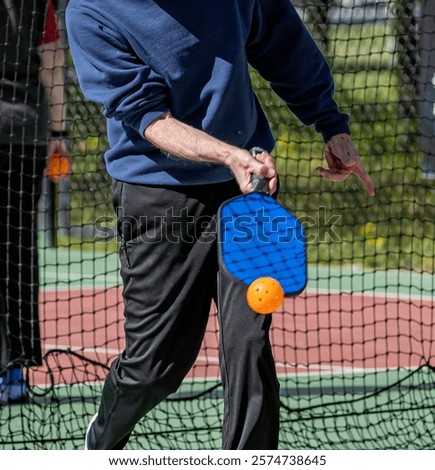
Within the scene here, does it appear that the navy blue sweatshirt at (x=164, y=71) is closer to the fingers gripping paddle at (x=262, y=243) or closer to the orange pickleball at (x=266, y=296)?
the fingers gripping paddle at (x=262, y=243)

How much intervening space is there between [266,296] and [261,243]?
0.26 meters

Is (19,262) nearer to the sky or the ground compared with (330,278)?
nearer to the sky

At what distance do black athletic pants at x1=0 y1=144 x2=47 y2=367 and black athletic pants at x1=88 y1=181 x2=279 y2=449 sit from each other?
200cm

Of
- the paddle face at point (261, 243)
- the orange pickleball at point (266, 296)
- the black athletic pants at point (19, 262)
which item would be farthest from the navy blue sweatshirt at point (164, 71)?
the black athletic pants at point (19, 262)

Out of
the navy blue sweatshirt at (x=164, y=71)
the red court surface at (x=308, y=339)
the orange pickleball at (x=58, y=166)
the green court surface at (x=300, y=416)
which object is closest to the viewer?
the navy blue sweatshirt at (x=164, y=71)

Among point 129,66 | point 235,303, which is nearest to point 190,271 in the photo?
point 235,303

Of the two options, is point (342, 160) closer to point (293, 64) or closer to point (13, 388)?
point (293, 64)

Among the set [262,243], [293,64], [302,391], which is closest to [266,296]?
[262,243]

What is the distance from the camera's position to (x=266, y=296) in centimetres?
288

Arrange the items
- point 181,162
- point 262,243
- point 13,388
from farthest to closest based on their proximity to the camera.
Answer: point 13,388
point 181,162
point 262,243

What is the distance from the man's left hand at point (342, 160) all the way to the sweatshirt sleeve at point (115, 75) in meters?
0.65

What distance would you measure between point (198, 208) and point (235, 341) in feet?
1.33

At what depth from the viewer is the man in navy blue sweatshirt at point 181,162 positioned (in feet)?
10.3

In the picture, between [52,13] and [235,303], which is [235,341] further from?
[52,13]
